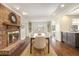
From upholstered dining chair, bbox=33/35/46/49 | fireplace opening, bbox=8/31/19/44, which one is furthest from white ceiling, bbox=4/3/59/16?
upholstered dining chair, bbox=33/35/46/49

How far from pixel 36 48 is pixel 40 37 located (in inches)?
18.8

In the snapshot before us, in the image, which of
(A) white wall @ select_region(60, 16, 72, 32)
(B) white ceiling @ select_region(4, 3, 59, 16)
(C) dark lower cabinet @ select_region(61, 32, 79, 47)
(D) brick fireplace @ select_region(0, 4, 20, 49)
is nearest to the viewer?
(D) brick fireplace @ select_region(0, 4, 20, 49)

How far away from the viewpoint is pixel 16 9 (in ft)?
12.8

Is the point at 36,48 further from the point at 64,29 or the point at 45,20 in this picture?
the point at 64,29

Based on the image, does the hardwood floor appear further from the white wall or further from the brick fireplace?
the brick fireplace

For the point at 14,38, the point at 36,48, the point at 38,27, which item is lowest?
the point at 36,48

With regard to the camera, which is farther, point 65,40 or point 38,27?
point 65,40

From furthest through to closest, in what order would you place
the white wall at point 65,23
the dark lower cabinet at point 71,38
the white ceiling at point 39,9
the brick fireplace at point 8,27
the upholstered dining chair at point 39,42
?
the white wall at point 65,23 < the dark lower cabinet at point 71,38 < the upholstered dining chair at point 39,42 < the white ceiling at point 39,9 < the brick fireplace at point 8,27

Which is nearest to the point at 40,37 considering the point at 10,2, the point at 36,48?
the point at 36,48

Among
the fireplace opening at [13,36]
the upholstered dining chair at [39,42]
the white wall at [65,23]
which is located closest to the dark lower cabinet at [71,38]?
the white wall at [65,23]

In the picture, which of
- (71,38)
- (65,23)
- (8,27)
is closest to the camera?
(8,27)

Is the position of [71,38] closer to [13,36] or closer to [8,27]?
[13,36]

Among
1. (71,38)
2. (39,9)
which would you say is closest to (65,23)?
(71,38)

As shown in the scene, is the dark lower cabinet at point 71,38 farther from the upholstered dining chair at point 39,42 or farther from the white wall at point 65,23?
the upholstered dining chair at point 39,42
